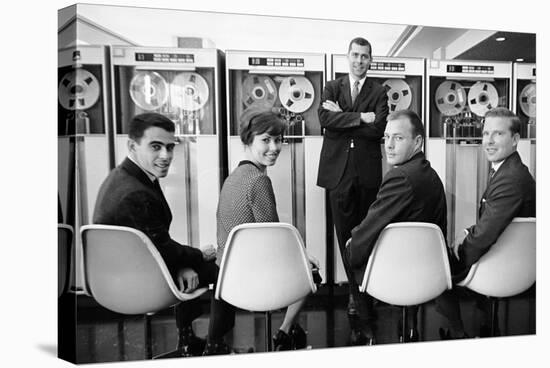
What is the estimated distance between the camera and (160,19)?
2.67 m

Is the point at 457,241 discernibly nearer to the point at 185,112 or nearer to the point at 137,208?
the point at 185,112

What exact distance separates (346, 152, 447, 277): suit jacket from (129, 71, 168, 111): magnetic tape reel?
4.50ft

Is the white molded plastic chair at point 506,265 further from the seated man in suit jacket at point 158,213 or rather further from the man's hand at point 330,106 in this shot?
the seated man in suit jacket at point 158,213

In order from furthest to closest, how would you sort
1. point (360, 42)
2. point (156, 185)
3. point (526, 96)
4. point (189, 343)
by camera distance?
point (526, 96) → point (360, 42) → point (189, 343) → point (156, 185)

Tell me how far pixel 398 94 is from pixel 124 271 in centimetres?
190

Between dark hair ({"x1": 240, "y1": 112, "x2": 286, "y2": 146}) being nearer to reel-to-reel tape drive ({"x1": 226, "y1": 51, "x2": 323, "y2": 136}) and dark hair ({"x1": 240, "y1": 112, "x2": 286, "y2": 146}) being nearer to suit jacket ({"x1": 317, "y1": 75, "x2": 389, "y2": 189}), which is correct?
reel-to-reel tape drive ({"x1": 226, "y1": 51, "x2": 323, "y2": 136})

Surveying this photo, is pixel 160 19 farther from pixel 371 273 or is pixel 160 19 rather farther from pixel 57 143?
pixel 371 273

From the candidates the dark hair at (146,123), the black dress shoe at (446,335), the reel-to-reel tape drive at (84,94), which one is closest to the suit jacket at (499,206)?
the black dress shoe at (446,335)

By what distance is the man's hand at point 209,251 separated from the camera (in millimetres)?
2762

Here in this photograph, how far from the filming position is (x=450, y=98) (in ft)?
10.0

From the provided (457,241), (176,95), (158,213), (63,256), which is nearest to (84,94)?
(176,95)

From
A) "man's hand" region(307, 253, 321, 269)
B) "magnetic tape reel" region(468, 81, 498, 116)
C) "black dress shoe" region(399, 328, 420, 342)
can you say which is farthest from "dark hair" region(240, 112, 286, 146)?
"black dress shoe" region(399, 328, 420, 342)

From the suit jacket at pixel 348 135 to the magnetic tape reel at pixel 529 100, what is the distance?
39.3 inches

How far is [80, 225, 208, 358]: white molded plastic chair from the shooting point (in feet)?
8.48
